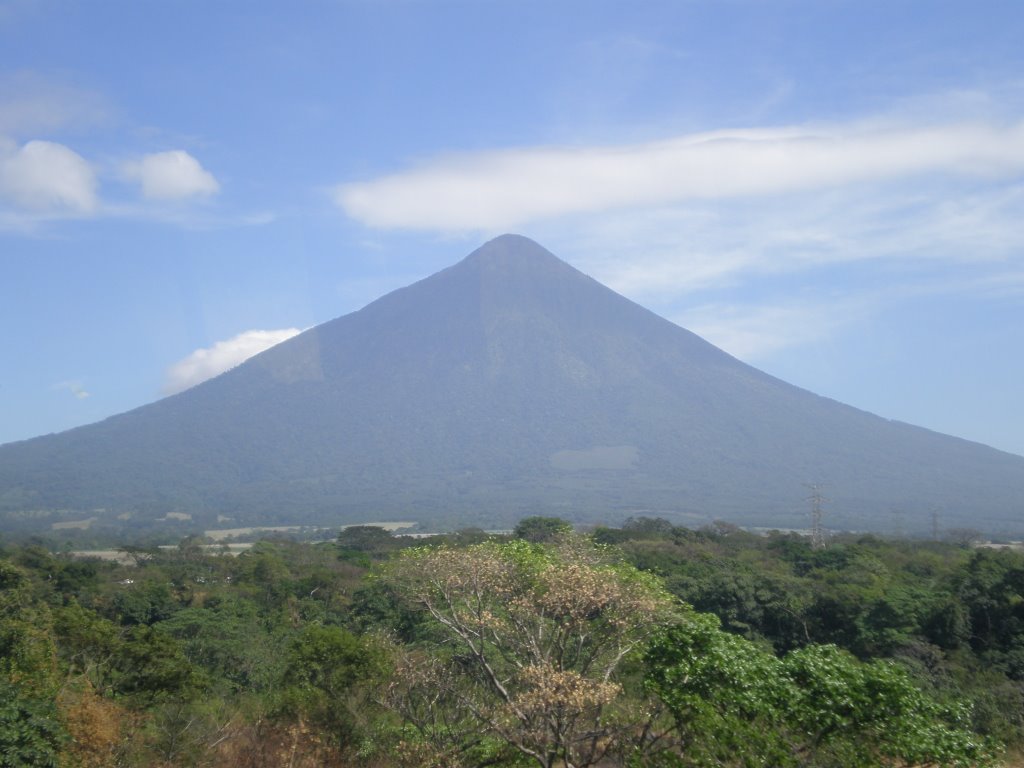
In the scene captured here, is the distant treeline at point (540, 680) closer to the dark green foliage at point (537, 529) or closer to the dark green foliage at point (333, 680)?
the dark green foliage at point (333, 680)

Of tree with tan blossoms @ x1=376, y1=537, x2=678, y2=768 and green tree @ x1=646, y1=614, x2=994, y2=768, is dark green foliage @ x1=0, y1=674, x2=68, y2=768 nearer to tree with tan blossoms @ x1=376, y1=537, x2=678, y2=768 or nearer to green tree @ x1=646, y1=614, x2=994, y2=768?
tree with tan blossoms @ x1=376, y1=537, x2=678, y2=768

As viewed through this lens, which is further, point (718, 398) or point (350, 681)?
point (718, 398)

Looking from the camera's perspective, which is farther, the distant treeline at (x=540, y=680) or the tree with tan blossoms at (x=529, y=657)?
the tree with tan blossoms at (x=529, y=657)

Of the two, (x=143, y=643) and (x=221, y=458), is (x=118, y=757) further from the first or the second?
(x=221, y=458)

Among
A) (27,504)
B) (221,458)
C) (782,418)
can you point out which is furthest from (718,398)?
(27,504)

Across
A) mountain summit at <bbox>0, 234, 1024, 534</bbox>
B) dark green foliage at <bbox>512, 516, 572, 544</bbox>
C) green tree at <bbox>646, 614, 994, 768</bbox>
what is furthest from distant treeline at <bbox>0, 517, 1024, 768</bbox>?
mountain summit at <bbox>0, 234, 1024, 534</bbox>

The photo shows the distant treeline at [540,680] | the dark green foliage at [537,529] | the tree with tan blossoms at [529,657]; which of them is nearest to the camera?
the distant treeline at [540,680]

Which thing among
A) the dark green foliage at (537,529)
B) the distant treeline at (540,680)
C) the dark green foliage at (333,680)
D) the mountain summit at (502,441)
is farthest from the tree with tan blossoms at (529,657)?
the mountain summit at (502,441)
